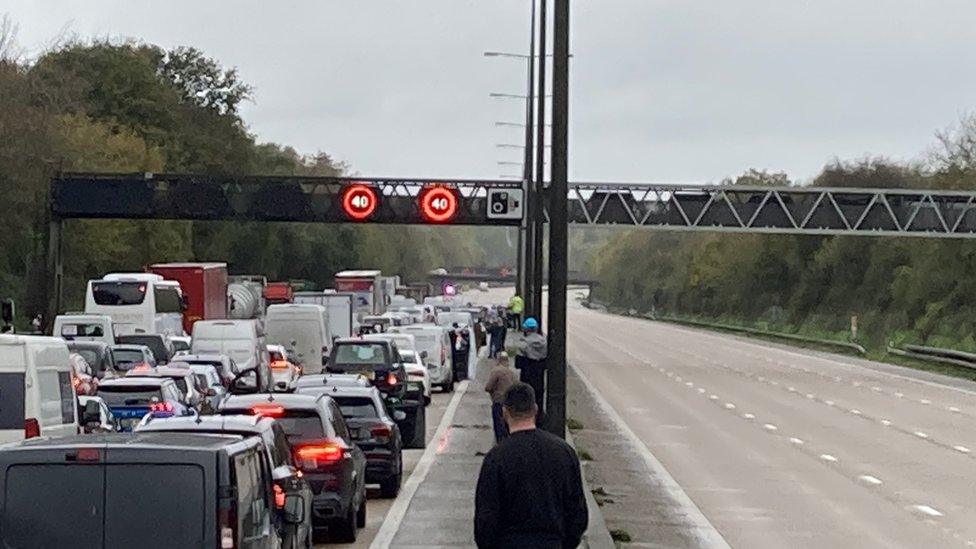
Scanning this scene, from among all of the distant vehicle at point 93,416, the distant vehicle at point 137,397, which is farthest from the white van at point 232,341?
the distant vehicle at point 93,416

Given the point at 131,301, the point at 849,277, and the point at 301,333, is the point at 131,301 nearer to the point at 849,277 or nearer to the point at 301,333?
the point at 301,333

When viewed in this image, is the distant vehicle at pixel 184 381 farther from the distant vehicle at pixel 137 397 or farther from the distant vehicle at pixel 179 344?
the distant vehicle at pixel 179 344

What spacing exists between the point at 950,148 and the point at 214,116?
44202 millimetres

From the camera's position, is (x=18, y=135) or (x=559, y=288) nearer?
(x=559, y=288)

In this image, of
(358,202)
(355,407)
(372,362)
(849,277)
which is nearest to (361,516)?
(355,407)

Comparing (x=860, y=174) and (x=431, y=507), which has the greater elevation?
(x=860, y=174)

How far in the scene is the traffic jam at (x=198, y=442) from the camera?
33.6 feet

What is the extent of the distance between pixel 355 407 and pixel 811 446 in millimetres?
11905

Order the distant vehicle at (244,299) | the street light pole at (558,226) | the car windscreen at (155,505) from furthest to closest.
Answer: the distant vehicle at (244,299)
the street light pole at (558,226)
the car windscreen at (155,505)

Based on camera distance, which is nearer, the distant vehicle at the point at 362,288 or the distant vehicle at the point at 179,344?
the distant vehicle at the point at 179,344

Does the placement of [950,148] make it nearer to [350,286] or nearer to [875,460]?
[350,286]

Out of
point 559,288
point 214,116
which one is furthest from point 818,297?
point 559,288

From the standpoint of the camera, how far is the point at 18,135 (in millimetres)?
68875

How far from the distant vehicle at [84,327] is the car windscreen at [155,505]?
132 feet
